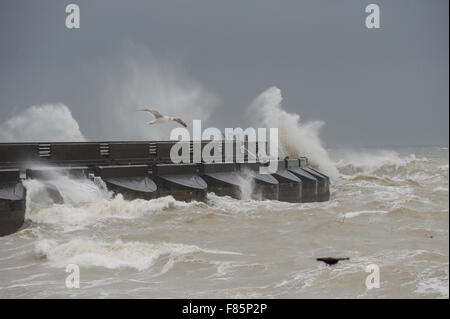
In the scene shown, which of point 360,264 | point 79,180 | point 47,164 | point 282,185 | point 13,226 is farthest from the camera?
point 282,185

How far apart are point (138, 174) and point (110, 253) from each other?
608 centimetres

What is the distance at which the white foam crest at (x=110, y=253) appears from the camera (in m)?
6.29

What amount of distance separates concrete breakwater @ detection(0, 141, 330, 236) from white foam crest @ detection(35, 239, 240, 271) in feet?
9.83

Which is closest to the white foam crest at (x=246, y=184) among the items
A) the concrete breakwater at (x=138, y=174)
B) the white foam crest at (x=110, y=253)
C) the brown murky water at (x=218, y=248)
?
the concrete breakwater at (x=138, y=174)

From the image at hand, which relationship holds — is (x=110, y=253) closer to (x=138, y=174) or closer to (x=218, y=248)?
(x=218, y=248)

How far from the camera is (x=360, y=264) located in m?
5.83

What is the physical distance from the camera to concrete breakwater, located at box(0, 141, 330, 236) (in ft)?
33.9

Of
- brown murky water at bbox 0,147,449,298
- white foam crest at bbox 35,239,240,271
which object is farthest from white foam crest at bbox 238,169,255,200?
white foam crest at bbox 35,239,240,271

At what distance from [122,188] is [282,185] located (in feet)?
17.1

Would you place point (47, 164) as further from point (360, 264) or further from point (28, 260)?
point (360, 264)

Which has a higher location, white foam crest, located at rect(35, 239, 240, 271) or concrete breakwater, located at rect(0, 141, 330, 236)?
concrete breakwater, located at rect(0, 141, 330, 236)

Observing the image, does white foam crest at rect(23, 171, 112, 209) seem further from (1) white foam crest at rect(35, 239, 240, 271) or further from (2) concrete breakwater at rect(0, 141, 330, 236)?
(1) white foam crest at rect(35, 239, 240, 271)

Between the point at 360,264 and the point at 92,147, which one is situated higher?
the point at 92,147
